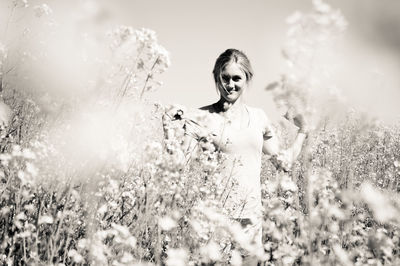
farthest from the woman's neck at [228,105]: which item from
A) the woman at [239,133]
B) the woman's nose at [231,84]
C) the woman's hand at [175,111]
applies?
the woman's hand at [175,111]

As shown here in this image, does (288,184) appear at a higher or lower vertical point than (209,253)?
higher

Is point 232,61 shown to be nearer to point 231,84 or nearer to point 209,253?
point 231,84

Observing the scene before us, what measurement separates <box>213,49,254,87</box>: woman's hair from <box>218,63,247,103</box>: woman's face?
4 cm

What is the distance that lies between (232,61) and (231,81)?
0.15 meters

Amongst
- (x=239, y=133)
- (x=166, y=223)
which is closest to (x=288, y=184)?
(x=166, y=223)

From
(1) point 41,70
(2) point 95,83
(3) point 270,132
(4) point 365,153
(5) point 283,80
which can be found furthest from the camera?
A: (4) point 365,153

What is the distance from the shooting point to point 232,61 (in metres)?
2.61

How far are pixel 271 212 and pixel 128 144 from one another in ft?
2.94

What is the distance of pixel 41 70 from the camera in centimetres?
335

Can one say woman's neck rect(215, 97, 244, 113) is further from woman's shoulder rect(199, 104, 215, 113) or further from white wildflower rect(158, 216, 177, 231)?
white wildflower rect(158, 216, 177, 231)

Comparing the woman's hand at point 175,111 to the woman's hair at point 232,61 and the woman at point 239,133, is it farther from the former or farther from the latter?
the woman's hair at point 232,61

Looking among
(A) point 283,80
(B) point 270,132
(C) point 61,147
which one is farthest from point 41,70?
(A) point 283,80

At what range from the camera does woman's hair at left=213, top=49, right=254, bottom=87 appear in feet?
8.61

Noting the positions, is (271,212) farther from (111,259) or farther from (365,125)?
(111,259)
